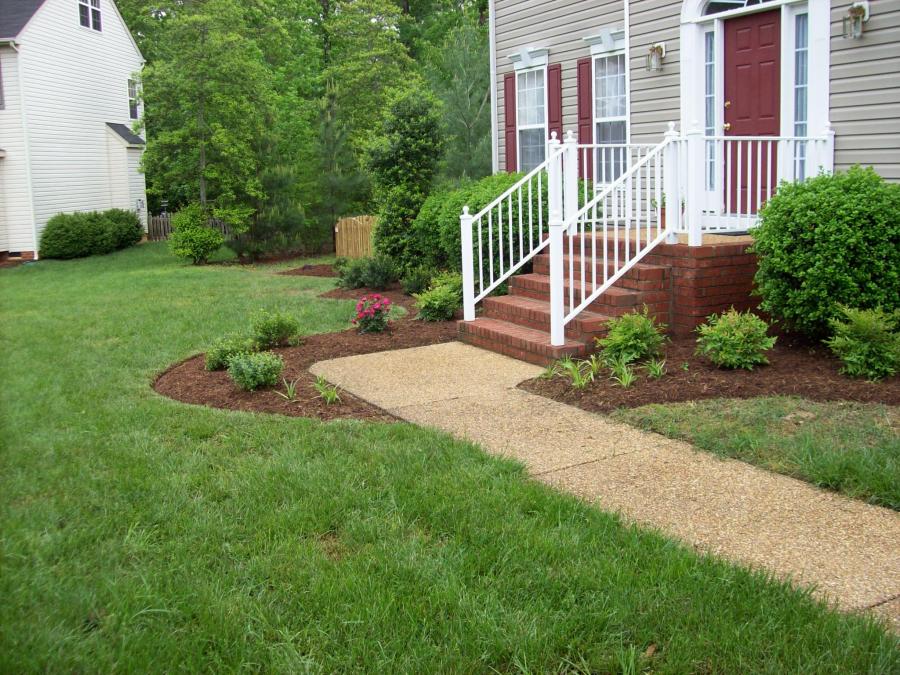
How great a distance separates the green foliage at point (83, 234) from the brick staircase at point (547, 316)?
16.6 m

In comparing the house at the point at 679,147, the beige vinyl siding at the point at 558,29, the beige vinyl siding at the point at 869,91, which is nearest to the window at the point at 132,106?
the beige vinyl siding at the point at 558,29

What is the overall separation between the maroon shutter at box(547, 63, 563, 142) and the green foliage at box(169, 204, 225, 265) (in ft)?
31.3

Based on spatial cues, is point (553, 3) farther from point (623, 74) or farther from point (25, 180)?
point (25, 180)

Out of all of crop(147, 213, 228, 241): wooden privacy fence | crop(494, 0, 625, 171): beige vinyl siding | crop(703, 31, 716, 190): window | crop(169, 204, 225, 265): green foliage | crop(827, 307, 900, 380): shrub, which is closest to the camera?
crop(827, 307, 900, 380): shrub

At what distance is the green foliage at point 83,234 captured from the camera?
21.8 m

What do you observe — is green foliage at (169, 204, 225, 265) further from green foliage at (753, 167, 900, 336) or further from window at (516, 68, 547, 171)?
green foliage at (753, 167, 900, 336)

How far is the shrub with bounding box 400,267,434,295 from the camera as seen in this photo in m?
11.9

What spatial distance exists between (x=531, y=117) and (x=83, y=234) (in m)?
14.1

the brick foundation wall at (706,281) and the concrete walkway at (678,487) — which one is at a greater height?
the brick foundation wall at (706,281)

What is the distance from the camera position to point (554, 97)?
484 inches

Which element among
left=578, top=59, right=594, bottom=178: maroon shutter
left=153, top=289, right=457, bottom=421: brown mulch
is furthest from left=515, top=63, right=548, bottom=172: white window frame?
left=153, top=289, right=457, bottom=421: brown mulch

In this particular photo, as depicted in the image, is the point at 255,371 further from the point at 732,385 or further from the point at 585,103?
the point at 585,103

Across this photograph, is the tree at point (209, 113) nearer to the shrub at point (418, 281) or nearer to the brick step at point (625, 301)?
the shrub at point (418, 281)

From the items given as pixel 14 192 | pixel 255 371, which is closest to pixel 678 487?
pixel 255 371
